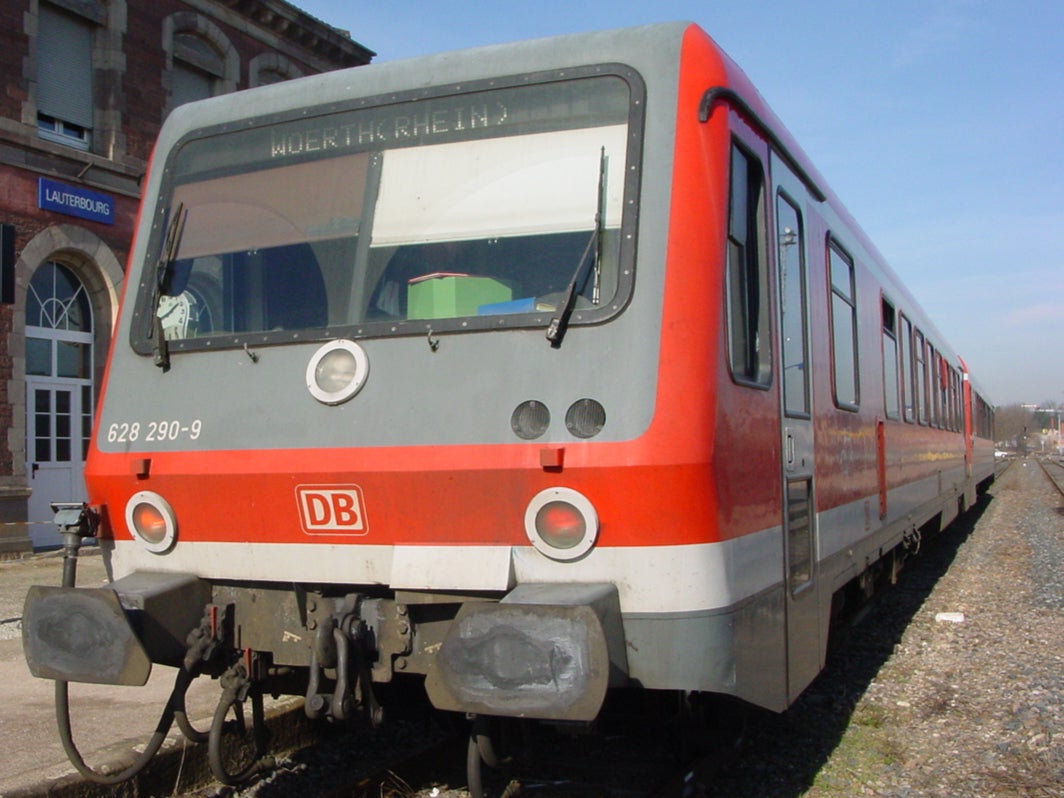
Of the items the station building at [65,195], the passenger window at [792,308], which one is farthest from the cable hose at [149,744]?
the station building at [65,195]

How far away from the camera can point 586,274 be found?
3.65 meters

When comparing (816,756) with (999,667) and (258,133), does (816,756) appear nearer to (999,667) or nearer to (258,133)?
(999,667)

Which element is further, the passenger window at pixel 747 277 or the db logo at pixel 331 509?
the passenger window at pixel 747 277

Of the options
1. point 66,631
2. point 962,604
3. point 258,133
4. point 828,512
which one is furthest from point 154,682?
point 962,604

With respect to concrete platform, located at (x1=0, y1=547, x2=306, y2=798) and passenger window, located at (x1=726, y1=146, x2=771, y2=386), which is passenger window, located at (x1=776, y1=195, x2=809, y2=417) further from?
concrete platform, located at (x1=0, y1=547, x2=306, y2=798)

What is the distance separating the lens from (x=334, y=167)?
13.5 feet

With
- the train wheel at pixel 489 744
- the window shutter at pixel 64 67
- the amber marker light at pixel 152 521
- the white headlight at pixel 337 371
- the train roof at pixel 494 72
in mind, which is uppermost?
the window shutter at pixel 64 67

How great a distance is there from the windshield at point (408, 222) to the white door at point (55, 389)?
42.3ft

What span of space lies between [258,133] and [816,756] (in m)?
3.78

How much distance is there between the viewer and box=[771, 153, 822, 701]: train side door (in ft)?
14.1

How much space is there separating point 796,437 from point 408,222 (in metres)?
1.79

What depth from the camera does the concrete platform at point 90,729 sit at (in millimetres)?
4422

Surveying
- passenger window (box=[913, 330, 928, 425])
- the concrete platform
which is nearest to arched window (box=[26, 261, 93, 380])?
the concrete platform

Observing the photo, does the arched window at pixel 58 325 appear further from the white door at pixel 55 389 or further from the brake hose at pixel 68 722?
the brake hose at pixel 68 722
